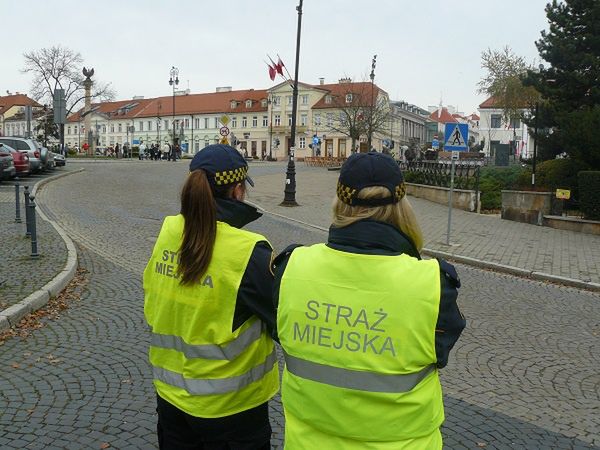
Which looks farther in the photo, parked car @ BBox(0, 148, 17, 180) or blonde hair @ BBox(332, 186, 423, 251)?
parked car @ BBox(0, 148, 17, 180)

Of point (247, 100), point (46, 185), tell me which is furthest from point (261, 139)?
point (46, 185)

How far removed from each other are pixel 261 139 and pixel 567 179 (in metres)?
81.6

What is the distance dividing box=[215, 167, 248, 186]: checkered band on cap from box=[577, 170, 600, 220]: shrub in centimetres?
1570

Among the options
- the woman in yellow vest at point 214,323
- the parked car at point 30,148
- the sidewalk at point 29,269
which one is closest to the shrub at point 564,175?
the sidewalk at point 29,269

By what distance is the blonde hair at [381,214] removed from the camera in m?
1.95

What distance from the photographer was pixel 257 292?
2.25m

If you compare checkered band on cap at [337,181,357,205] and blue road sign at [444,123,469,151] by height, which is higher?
blue road sign at [444,123,469,151]

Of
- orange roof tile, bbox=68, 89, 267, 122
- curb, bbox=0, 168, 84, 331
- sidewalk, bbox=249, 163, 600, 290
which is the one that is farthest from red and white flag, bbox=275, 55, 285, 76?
orange roof tile, bbox=68, 89, 267, 122

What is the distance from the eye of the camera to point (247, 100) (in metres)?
99.3

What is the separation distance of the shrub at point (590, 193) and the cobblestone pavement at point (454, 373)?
7.18 metres

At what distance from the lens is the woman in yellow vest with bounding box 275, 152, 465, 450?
1.77m

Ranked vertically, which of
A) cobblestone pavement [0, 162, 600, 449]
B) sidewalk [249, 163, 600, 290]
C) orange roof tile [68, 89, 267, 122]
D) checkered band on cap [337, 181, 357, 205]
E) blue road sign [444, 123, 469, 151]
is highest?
orange roof tile [68, 89, 267, 122]

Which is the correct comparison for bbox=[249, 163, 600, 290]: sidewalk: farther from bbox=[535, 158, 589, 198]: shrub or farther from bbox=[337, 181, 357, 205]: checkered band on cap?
bbox=[337, 181, 357, 205]: checkered band on cap

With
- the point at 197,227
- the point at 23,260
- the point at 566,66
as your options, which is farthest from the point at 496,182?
the point at 197,227
